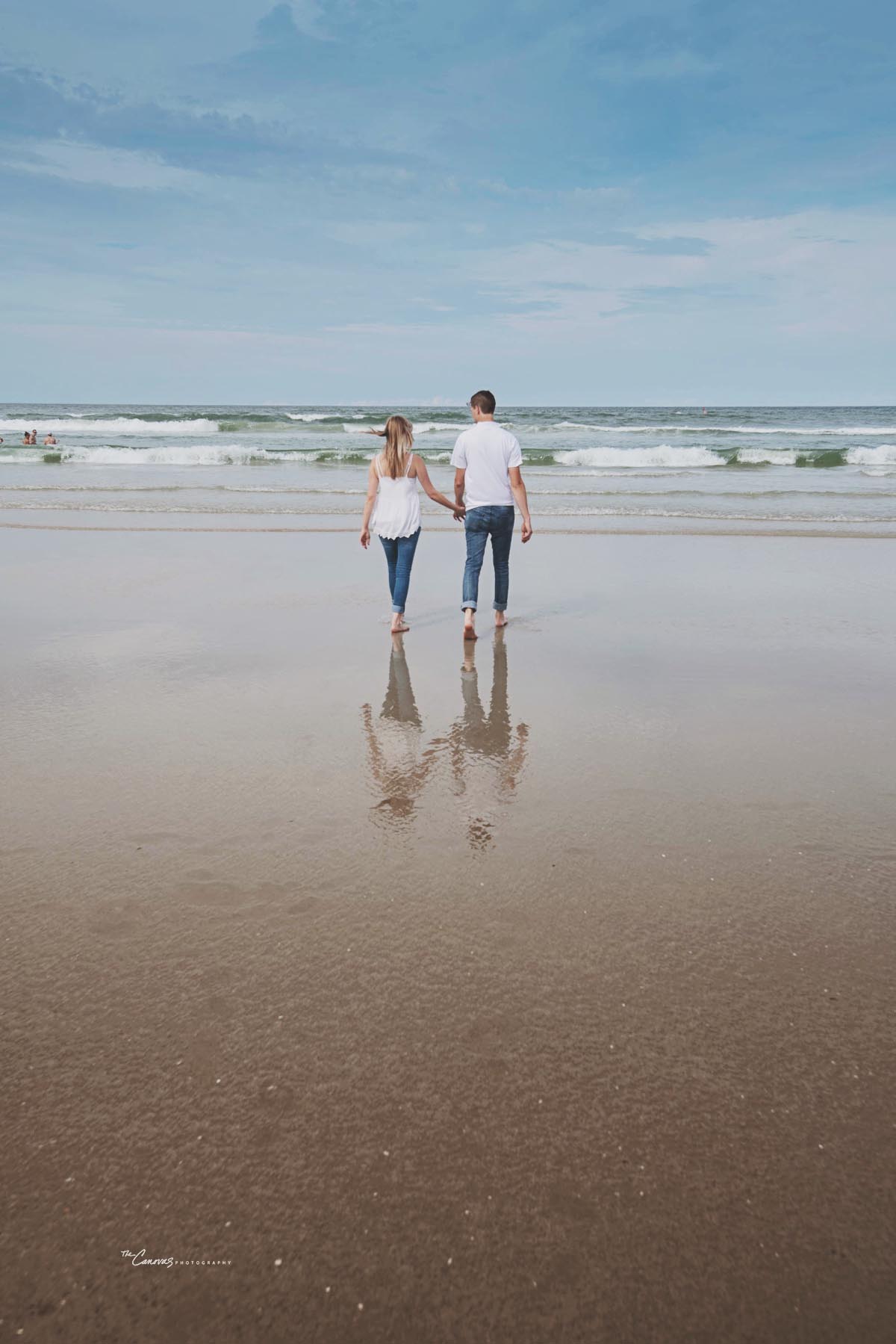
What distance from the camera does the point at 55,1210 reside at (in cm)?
177

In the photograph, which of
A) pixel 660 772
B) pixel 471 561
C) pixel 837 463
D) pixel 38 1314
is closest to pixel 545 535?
pixel 471 561

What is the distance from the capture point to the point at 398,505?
7230 millimetres

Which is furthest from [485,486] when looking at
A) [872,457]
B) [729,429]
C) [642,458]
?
[729,429]

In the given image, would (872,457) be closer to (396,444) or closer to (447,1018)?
(396,444)

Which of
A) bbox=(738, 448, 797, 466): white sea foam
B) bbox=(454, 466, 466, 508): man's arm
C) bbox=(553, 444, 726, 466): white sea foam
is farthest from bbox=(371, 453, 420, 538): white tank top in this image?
bbox=(738, 448, 797, 466): white sea foam

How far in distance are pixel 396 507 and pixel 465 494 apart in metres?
0.63

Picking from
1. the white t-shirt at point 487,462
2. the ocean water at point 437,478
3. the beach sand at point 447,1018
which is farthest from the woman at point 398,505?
the ocean water at point 437,478

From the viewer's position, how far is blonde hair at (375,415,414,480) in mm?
6992

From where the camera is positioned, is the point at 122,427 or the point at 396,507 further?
the point at 122,427

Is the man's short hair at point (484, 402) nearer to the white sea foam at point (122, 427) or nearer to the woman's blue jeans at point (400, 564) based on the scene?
the woman's blue jeans at point (400, 564)

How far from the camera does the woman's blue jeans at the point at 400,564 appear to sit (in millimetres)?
7230

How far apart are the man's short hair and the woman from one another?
1.93 ft

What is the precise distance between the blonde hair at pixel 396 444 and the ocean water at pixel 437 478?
7.12 meters

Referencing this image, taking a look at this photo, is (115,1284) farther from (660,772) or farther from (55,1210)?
(660,772)
